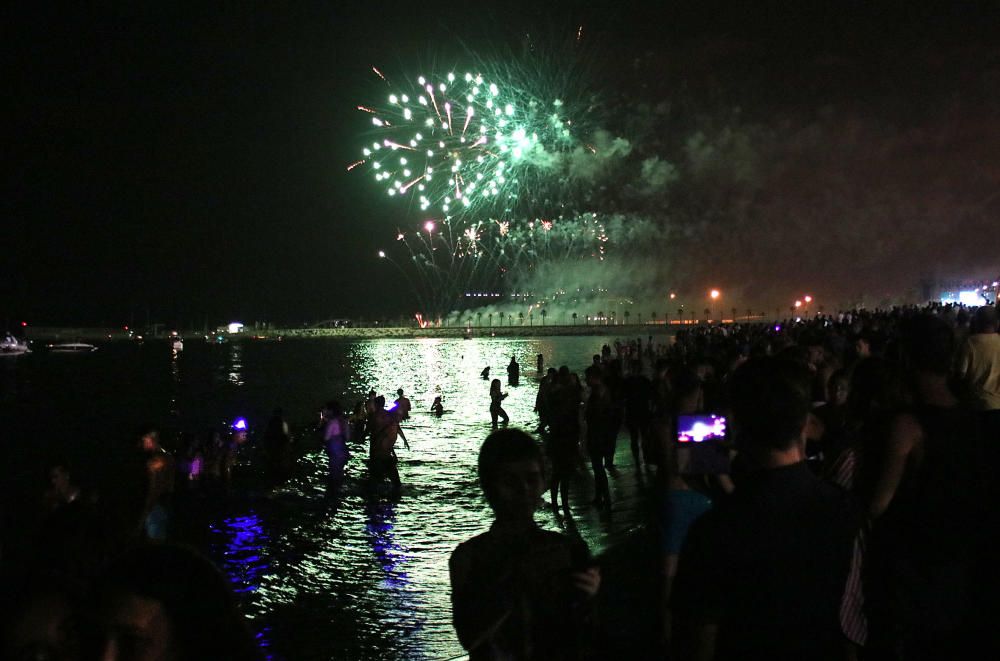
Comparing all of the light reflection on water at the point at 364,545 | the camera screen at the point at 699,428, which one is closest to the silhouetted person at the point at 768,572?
the camera screen at the point at 699,428

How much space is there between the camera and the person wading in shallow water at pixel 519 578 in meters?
2.14

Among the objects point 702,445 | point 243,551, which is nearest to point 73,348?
point 243,551

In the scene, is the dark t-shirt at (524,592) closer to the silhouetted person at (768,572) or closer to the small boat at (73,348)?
the silhouetted person at (768,572)

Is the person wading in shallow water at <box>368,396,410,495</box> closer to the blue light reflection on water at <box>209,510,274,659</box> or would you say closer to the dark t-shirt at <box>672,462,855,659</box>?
the blue light reflection on water at <box>209,510,274,659</box>

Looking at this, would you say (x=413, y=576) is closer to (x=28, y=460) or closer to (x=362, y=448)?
(x=362, y=448)

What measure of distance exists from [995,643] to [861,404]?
56.8 inches

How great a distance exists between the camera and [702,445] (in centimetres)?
381

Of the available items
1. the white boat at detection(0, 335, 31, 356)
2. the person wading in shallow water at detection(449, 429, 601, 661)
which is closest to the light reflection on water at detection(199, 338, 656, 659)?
the person wading in shallow water at detection(449, 429, 601, 661)

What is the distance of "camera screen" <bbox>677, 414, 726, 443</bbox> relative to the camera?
14.1 feet

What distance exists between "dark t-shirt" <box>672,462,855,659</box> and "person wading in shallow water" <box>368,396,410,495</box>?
393 inches

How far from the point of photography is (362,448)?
18.0 m

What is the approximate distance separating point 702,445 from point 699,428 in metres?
0.56

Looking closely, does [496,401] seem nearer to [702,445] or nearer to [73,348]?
[702,445]

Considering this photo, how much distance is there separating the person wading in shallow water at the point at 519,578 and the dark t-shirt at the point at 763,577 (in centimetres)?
30
